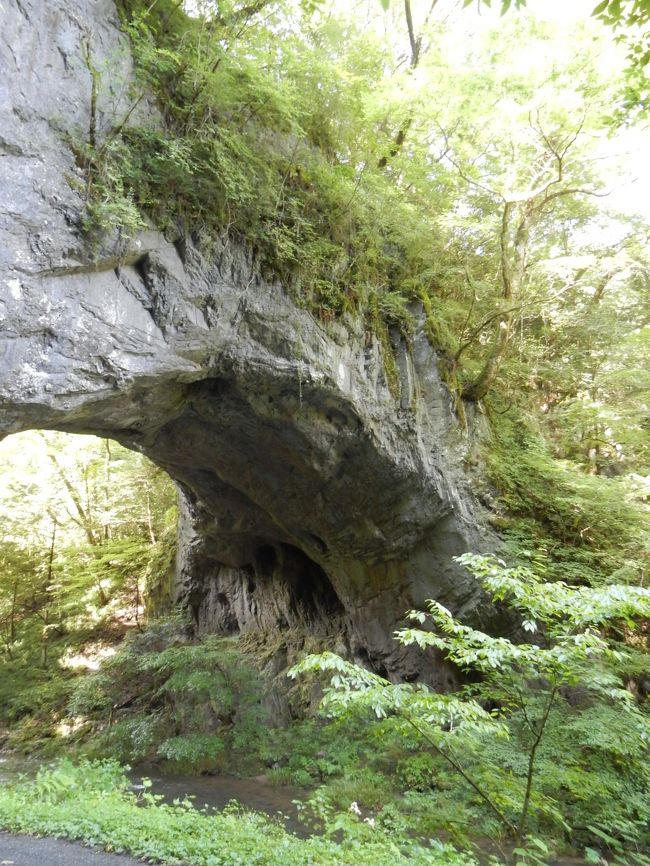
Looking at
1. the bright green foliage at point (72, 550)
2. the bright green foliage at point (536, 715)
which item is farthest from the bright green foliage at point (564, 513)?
the bright green foliage at point (72, 550)

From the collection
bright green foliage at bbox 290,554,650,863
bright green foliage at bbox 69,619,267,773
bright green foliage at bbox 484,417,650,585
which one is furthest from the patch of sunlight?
bright green foliage at bbox 484,417,650,585

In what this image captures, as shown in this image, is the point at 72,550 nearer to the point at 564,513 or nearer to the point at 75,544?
the point at 75,544

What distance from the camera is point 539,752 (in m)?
5.67

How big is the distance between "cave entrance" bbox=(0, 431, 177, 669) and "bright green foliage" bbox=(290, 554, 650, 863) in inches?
349

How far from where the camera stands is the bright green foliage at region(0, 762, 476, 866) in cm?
373

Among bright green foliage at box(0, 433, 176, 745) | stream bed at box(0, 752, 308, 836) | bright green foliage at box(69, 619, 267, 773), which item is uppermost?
bright green foliage at box(0, 433, 176, 745)

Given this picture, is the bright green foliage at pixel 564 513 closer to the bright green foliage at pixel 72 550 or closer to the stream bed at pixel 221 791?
the stream bed at pixel 221 791

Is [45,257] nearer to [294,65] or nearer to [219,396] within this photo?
[219,396]

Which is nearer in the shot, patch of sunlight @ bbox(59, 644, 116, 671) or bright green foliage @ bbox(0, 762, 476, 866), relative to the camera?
bright green foliage @ bbox(0, 762, 476, 866)

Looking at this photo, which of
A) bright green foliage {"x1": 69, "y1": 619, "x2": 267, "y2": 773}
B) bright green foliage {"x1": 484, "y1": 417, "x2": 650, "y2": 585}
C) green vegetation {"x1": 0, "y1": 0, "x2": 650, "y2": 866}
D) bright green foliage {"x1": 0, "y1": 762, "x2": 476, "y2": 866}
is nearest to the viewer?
bright green foliage {"x1": 0, "y1": 762, "x2": 476, "y2": 866}

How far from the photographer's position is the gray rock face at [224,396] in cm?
453

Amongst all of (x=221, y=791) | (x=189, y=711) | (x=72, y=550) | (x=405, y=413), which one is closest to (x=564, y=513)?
(x=405, y=413)

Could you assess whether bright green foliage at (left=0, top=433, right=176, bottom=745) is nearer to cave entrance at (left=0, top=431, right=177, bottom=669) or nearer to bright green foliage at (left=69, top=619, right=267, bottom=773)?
cave entrance at (left=0, top=431, right=177, bottom=669)

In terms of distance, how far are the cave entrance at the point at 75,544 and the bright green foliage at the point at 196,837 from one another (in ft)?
26.9
